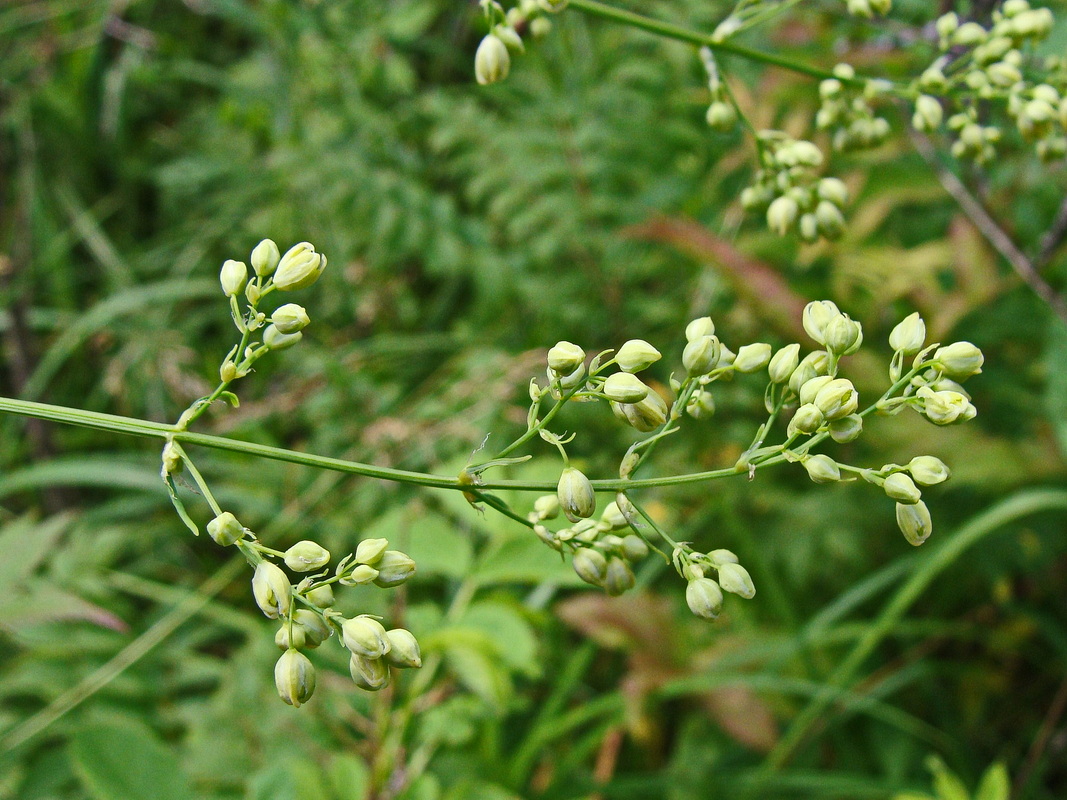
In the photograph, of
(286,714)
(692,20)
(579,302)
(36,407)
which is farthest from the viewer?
(579,302)

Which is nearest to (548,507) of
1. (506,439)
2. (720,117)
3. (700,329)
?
(700,329)

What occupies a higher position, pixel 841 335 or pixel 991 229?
pixel 841 335

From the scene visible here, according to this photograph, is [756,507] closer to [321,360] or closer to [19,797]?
[321,360]

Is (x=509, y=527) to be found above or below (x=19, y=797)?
above

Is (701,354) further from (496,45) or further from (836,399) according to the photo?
(496,45)

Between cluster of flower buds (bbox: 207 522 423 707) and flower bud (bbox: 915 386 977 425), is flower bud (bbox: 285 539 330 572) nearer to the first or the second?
cluster of flower buds (bbox: 207 522 423 707)

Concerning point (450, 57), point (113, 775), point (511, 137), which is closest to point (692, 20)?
point (511, 137)

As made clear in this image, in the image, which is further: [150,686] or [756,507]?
[756,507]

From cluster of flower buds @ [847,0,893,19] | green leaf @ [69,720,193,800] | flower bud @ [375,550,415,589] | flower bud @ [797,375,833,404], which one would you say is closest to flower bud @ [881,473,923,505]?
flower bud @ [797,375,833,404]
